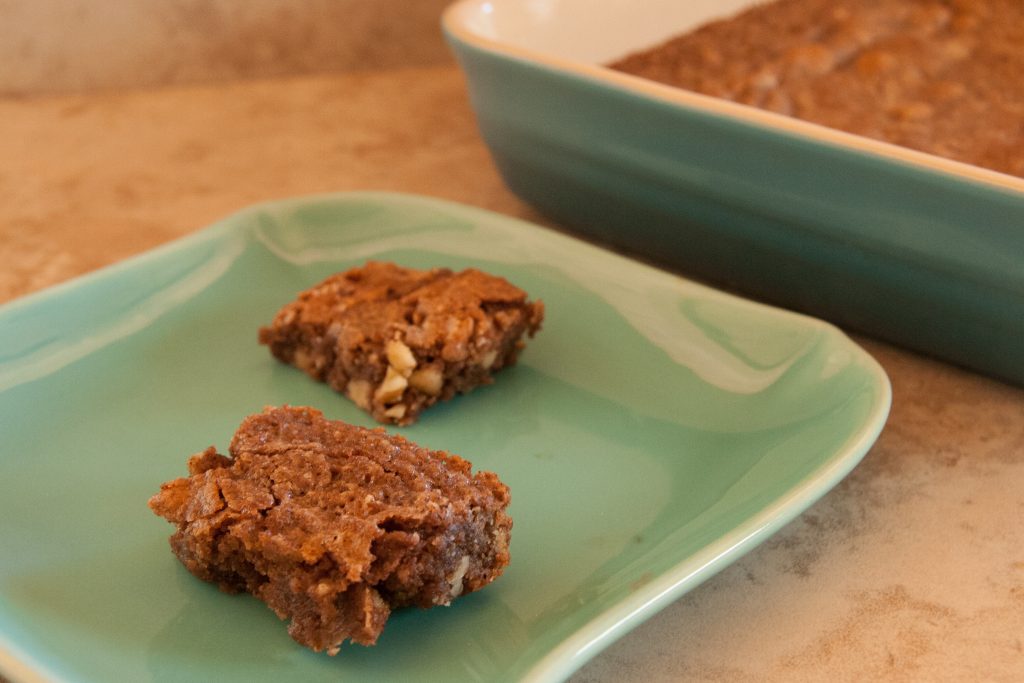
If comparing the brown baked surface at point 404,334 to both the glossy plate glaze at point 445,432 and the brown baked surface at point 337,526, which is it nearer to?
the glossy plate glaze at point 445,432

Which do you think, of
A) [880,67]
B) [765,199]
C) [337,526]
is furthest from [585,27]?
[337,526]

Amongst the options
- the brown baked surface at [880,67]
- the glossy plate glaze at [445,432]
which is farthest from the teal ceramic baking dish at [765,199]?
the brown baked surface at [880,67]

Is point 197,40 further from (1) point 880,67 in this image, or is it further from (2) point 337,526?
(2) point 337,526

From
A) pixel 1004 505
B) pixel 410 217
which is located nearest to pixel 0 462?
pixel 410 217

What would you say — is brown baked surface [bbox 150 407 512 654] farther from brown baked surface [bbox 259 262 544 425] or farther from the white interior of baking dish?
the white interior of baking dish

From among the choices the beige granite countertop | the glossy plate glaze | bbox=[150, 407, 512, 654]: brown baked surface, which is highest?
bbox=[150, 407, 512, 654]: brown baked surface

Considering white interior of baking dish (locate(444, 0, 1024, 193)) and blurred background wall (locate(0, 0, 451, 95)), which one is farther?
blurred background wall (locate(0, 0, 451, 95))

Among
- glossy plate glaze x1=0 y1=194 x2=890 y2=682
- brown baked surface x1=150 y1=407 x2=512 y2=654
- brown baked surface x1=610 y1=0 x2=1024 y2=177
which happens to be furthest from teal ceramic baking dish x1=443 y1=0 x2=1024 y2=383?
brown baked surface x1=150 y1=407 x2=512 y2=654
